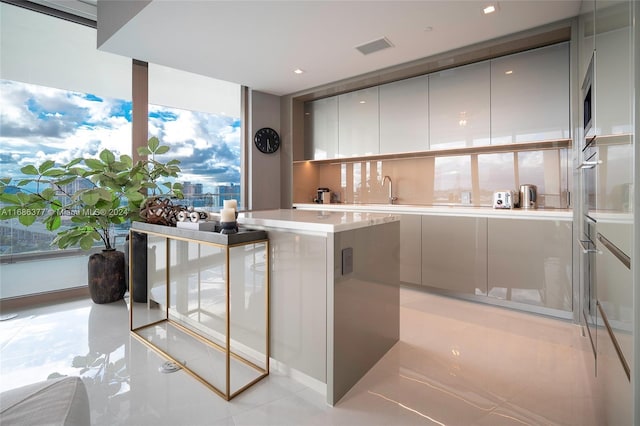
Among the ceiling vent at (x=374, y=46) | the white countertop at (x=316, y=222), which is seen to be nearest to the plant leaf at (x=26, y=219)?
the white countertop at (x=316, y=222)

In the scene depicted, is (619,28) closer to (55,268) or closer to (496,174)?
(496,174)

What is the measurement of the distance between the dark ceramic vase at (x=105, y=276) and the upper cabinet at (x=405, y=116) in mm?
3239

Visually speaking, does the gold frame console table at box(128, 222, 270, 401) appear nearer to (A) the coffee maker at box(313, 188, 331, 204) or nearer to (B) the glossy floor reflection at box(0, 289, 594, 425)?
(B) the glossy floor reflection at box(0, 289, 594, 425)

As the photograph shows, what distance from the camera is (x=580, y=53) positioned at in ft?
8.73

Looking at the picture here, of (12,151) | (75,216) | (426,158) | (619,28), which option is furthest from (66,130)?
(619,28)

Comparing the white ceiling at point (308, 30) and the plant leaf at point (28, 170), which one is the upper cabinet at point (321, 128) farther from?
the plant leaf at point (28, 170)

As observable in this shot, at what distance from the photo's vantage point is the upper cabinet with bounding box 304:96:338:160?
4.80 metres

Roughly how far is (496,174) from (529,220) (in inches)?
34.8

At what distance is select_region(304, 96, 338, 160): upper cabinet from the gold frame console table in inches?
108

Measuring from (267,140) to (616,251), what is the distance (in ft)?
14.0

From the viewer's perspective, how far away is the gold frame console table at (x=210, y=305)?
1935 mm

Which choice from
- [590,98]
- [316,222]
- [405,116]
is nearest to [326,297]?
[316,222]

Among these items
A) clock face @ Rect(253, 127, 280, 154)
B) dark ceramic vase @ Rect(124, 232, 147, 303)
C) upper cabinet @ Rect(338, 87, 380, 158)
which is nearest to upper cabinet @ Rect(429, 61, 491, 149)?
upper cabinet @ Rect(338, 87, 380, 158)

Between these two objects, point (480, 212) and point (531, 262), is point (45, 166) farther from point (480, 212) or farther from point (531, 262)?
point (531, 262)
